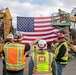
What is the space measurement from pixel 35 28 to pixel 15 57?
11810 millimetres

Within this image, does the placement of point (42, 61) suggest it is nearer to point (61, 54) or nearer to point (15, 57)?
point (15, 57)

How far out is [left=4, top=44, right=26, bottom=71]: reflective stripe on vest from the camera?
19.5ft

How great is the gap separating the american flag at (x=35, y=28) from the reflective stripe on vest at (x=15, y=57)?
11.0 m

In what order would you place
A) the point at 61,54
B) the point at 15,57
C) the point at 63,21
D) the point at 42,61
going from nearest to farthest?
1. the point at 42,61
2. the point at 15,57
3. the point at 61,54
4. the point at 63,21

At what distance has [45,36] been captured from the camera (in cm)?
1798

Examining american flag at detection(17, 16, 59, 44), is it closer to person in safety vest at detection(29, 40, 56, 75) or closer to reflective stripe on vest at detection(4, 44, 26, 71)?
reflective stripe on vest at detection(4, 44, 26, 71)

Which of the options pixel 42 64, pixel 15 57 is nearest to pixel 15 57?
pixel 15 57

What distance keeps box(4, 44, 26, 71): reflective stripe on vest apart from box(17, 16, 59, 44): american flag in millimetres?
10952

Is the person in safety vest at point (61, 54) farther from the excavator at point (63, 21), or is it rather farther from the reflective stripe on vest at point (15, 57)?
the excavator at point (63, 21)

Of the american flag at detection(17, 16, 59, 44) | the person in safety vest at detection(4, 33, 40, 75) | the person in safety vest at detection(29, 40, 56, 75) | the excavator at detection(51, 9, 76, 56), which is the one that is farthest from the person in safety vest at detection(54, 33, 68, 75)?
the excavator at detection(51, 9, 76, 56)

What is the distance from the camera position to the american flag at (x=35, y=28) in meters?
17.2

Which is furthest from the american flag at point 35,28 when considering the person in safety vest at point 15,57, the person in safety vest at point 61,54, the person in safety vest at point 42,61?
the person in safety vest at point 42,61

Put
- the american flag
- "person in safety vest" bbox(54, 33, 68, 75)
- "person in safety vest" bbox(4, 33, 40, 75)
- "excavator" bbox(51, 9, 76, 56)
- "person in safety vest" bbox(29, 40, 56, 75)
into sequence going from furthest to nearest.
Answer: "excavator" bbox(51, 9, 76, 56), the american flag, "person in safety vest" bbox(54, 33, 68, 75), "person in safety vest" bbox(4, 33, 40, 75), "person in safety vest" bbox(29, 40, 56, 75)

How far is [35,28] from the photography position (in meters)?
17.7
